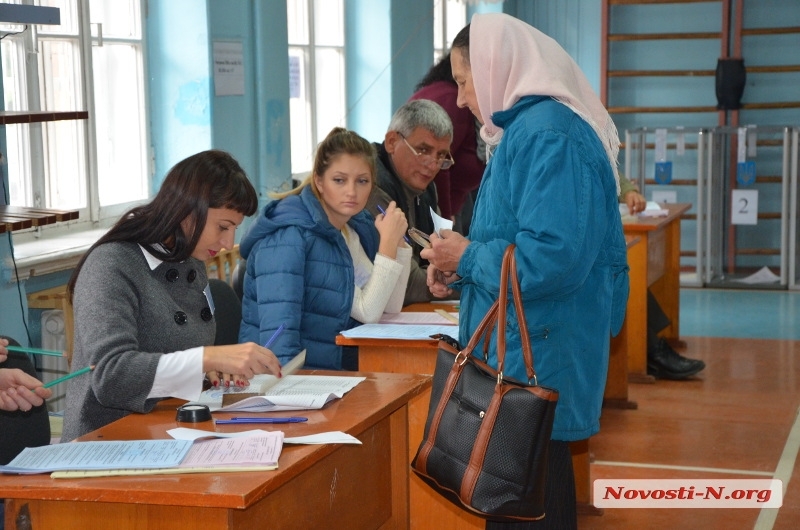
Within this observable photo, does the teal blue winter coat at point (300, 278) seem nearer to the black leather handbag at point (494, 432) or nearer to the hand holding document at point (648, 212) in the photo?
the black leather handbag at point (494, 432)

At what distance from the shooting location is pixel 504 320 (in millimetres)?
1777

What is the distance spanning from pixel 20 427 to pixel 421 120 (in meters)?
1.65

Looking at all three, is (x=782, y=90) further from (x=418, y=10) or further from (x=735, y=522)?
(x=735, y=522)

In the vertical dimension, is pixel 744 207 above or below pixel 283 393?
below

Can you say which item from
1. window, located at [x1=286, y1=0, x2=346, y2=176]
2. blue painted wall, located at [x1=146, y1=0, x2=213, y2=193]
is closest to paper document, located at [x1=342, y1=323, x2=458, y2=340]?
blue painted wall, located at [x1=146, y1=0, x2=213, y2=193]

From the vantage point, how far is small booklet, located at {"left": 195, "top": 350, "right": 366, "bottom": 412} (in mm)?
1896

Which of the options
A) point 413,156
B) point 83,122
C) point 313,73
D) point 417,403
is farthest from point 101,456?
point 313,73

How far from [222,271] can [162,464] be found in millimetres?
2633

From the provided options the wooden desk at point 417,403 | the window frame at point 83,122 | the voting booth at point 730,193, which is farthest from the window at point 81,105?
the voting booth at point 730,193

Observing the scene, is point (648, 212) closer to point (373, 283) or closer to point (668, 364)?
point (668, 364)

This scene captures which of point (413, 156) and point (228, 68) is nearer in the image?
point (413, 156)

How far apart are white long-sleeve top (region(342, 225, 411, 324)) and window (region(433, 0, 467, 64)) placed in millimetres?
4334

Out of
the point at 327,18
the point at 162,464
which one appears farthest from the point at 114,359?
the point at 327,18

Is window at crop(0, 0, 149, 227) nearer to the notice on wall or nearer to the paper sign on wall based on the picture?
the notice on wall
